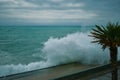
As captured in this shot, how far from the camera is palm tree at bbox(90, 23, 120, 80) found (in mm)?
6797

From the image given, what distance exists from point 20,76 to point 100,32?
4.07 metres

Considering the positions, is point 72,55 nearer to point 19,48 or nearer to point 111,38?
point 111,38

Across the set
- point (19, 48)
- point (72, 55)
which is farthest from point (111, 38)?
point (19, 48)

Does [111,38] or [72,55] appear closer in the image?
[111,38]

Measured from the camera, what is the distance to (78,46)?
20734mm

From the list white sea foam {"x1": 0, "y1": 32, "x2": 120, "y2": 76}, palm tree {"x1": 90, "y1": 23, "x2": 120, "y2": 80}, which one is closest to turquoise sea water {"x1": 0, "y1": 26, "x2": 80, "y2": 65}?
white sea foam {"x1": 0, "y1": 32, "x2": 120, "y2": 76}

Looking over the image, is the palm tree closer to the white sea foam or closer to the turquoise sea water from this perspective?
the white sea foam

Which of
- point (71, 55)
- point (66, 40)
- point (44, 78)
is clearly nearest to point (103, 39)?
point (44, 78)

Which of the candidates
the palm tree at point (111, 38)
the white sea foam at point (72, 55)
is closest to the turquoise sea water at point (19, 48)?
the white sea foam at point (72, 55)

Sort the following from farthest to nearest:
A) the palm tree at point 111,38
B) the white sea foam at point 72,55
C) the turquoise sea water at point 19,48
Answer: the turquoise sea water at point 19,48 < the white sea foam at point 72,55 < the palm tree at point 111,38

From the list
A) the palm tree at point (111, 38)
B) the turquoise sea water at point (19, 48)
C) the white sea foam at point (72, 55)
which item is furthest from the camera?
the turquoise sea water at point (19, 48)

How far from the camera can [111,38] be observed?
6855 millimetres

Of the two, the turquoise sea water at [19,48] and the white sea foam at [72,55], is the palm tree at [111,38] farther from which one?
the turquoise sea water at [19,48]

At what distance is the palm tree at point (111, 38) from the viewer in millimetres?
6797
